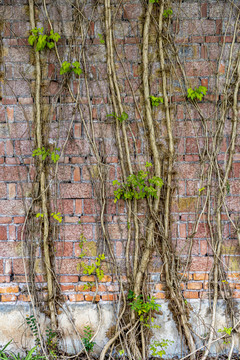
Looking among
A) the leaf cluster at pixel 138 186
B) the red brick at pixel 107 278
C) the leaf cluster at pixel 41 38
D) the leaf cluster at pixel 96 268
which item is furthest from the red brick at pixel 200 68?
the red brick at pixel 107 278

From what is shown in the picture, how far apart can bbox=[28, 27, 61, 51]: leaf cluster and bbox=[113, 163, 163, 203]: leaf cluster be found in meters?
1.00

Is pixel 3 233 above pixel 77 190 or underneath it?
underneath

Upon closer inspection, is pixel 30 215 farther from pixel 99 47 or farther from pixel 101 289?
pixel 99 47

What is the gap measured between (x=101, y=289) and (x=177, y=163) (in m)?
1.02

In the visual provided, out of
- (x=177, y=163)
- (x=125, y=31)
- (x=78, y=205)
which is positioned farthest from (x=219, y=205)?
(x=125, y=31)

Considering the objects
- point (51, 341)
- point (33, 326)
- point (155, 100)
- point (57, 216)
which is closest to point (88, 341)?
point (51, 341)

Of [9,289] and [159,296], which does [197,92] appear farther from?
[9,289]

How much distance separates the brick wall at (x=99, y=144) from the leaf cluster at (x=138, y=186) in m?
0.09

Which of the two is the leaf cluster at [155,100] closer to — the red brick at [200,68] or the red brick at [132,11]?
the red brick at [200,68]

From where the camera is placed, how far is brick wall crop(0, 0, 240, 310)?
1.87m

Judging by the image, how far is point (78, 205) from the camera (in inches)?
75.6

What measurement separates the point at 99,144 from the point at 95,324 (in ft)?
4.08

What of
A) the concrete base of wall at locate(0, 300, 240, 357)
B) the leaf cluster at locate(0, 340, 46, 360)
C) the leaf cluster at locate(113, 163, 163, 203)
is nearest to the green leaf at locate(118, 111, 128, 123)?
the leaf cluster at locate(113, 163, 163, 203)

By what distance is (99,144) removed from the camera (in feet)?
6.28
